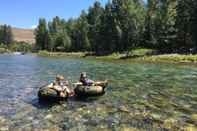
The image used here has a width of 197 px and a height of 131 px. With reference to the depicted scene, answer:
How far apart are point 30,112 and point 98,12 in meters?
116

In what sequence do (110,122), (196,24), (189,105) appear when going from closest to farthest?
(110,122), (189,105), (196,24)

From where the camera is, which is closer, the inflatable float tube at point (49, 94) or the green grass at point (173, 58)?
the inflatable float tube at point (49, 94)

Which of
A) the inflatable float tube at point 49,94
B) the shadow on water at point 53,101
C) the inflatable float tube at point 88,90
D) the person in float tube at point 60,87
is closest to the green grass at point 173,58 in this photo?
the inflatable float tube at point 88,90

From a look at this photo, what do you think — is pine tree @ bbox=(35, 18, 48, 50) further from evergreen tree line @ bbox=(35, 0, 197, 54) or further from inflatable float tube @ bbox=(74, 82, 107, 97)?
inflatable float tube @ bbox=(74, 82, 107, 97)

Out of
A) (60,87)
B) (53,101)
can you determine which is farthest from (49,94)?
(60,87)

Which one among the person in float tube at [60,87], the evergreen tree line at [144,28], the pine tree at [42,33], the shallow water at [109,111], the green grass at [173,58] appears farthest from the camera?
the pine tree at [42,33]

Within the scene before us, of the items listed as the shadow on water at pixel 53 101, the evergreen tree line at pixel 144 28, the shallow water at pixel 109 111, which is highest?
the evergreen tree line at pixel 144 28

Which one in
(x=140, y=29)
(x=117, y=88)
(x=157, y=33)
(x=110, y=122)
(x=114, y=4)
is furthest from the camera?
(x=114, y=4)

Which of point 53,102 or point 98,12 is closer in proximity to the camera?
point 53,102

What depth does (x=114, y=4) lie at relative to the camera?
102500 mm

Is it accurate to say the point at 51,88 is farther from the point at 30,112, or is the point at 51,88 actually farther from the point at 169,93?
the point at 169,93

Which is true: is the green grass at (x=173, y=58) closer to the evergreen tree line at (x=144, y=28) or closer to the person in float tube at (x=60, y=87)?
the evergreen tree line at (x=144, y=28)

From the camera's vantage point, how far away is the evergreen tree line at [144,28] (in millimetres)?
→ 84750

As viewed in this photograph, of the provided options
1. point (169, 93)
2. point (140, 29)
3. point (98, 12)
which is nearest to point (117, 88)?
point (169, 93)
